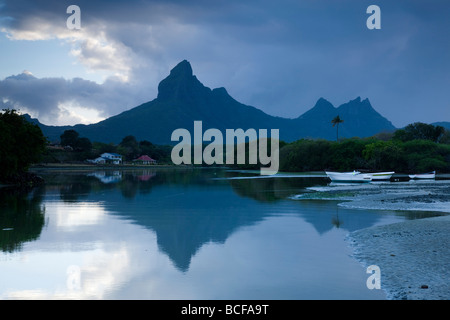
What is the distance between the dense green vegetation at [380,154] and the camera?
83.8 meters

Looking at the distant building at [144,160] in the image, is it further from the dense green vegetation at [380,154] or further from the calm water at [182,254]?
the calm water at [182,254]

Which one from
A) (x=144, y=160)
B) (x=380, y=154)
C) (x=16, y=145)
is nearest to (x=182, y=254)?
(x=16, y=145)

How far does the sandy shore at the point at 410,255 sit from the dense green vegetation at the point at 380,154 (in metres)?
69.5

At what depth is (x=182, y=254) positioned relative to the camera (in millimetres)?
14438

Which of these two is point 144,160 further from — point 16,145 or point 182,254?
point 182,254

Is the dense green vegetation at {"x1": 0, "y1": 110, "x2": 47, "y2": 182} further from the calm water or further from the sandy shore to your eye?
the sandy shore

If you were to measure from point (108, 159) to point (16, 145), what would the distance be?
118 m

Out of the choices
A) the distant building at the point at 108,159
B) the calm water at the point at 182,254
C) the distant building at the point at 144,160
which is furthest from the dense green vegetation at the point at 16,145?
the distant building at the point at 144,160

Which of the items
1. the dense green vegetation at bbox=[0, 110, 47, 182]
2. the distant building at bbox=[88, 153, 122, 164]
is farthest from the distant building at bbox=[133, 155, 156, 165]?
the dense green vegetation at bbox=[0, 110, 47, 182]

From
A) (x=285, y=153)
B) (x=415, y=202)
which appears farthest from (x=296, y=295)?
(x=285, y=153)

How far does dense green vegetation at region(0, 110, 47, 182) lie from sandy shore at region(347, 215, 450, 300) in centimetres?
4523

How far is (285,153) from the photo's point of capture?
110m

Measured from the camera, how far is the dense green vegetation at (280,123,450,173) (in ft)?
275
